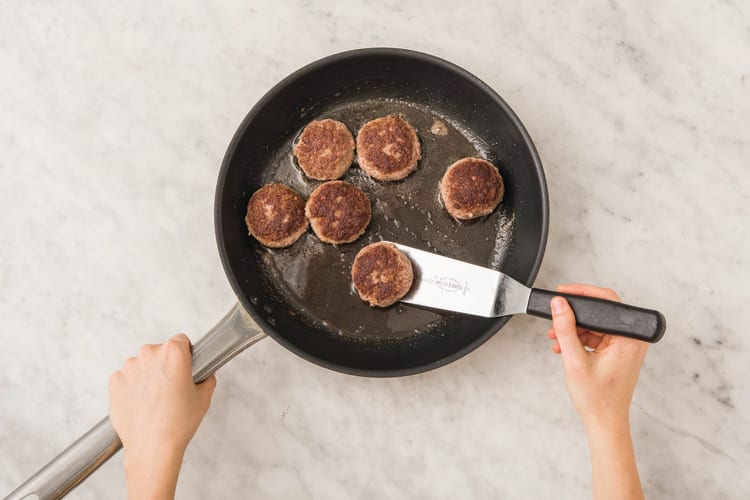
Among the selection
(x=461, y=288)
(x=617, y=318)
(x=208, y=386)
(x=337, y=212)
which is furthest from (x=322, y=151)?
(x=617, y=318)

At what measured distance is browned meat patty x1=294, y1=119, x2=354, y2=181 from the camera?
1.42 metres

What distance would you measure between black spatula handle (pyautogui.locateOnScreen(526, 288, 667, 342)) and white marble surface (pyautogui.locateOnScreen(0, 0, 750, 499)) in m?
0.33

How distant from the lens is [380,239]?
1438 millimetres

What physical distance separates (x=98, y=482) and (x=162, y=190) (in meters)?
0.71

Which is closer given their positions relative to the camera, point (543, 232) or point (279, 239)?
point (543, 232)

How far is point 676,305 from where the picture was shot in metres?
1.45

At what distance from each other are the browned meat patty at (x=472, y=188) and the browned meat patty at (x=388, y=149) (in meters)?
0.11

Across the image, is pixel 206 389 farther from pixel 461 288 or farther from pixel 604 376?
pixel 604 376

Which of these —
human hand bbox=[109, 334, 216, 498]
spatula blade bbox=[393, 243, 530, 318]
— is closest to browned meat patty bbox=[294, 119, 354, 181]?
spatula blade bbox=[393, 243, 530, 318]

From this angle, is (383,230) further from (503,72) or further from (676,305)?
(676,305)

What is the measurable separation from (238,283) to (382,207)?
1.29ft

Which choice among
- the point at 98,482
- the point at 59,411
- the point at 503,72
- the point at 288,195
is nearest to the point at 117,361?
the point at 59,411

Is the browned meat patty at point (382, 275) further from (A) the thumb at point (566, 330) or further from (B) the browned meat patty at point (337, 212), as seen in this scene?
(A) the thumb at point (566, 330)

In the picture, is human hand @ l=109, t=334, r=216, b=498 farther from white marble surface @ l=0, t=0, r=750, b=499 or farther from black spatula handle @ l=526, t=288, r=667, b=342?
black spatula handle @ l=526, t=288, r=667, b=342
